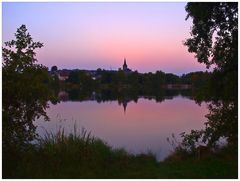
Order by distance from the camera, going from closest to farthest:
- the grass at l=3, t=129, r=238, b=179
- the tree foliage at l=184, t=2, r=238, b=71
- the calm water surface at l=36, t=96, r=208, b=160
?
the grass at l=3, t=129, r=238, b=179
the tree foliage at l=184, t=2, r=238, b=71
the calm water surface at l=36, t=96, r=208, b=160

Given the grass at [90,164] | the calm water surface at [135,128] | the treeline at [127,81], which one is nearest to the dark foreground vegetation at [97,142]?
the grass at [90,164]

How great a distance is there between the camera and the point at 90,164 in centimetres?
923

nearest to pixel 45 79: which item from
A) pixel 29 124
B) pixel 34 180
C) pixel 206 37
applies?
pixel 29 124

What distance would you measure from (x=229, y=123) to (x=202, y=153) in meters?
1.14

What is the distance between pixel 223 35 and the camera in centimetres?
1041

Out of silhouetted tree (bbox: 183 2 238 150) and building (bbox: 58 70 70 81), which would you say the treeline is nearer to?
building (bbox: 58 70 70 81)

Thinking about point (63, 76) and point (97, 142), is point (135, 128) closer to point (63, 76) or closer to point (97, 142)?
point (97, 142)

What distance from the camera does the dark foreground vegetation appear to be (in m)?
8.66

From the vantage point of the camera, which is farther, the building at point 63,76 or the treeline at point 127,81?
the building at point 63,76

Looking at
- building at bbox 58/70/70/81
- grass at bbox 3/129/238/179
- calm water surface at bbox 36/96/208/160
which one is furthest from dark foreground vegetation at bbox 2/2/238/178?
building at bbox 58/70/70/81

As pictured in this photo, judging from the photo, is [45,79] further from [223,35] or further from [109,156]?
[223,35]

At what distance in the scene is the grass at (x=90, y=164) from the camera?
328 inches

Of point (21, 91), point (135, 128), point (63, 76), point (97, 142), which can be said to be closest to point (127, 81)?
point (63, 76)

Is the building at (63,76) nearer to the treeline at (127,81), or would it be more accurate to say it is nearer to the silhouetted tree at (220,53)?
the treeline at (127,81)
